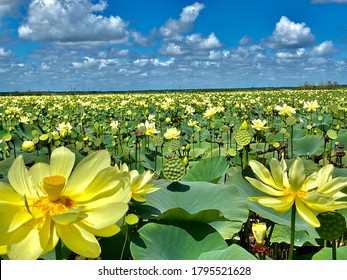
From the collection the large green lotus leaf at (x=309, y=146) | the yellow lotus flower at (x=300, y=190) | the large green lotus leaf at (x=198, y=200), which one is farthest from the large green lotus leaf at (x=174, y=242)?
the large green lotus leaf at (x=309, y=146)

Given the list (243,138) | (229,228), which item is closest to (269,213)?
(229,228)

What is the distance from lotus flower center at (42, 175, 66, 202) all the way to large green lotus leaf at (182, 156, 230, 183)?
1.12 m

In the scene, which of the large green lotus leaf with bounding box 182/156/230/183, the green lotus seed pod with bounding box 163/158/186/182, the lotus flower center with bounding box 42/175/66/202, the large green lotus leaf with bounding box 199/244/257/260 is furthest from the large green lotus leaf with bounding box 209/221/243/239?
the lotus flower center with bounding box 42/175/66/202

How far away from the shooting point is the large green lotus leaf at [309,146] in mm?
3184

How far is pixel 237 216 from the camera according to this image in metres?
1.23

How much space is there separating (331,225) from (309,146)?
8.50 feet

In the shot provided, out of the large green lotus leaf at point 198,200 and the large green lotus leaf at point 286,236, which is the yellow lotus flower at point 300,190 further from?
the large green lotus leaf at point 286,236

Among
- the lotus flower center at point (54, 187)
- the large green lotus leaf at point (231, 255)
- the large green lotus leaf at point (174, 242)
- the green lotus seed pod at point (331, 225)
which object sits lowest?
the large green lotus leaf at point (174, 242)

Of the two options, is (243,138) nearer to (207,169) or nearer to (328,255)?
(207,169)

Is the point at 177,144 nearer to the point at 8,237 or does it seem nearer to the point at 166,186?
the point at 166,186

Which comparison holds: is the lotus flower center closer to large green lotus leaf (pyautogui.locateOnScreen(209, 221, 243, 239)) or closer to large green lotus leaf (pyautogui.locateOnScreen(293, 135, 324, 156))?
large green lotus leaf (pyautogui.locateOnScreen(209, 221, 243, 239))

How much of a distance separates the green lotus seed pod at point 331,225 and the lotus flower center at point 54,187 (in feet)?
1.57

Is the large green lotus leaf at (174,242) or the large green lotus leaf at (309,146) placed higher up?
the large green lotus leaf at (174,242)

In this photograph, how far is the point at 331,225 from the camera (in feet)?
2.64
